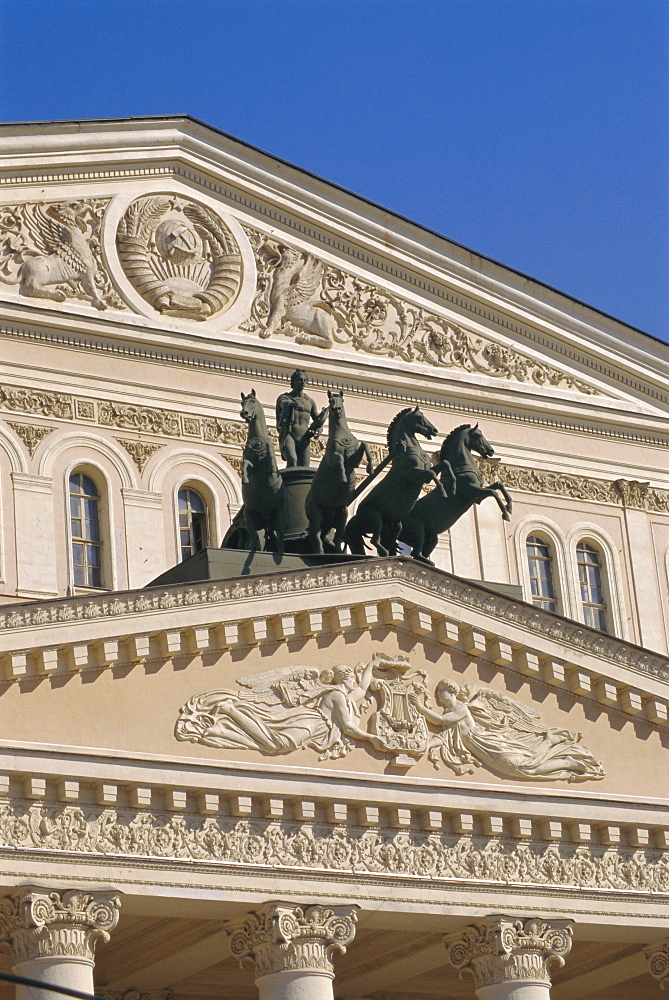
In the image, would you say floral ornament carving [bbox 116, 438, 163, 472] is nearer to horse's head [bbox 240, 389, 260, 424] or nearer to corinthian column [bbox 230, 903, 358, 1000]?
horse's head [bbox 240, 389, 260, 424]

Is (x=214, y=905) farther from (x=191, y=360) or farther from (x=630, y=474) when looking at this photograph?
(x=630, y=474)

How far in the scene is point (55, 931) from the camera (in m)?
23.2

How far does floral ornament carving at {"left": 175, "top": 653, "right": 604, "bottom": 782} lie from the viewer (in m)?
24.9

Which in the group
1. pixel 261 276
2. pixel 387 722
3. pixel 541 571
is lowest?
pixel 387 722

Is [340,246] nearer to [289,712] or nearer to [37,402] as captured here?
[37,402]


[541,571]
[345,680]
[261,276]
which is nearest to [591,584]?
[541,571]

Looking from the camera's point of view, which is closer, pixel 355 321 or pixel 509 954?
pixel 509 954

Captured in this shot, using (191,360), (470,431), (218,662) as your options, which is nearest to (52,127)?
(191,360)

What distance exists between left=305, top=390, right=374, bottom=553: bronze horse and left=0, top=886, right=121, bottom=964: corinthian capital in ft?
19.0

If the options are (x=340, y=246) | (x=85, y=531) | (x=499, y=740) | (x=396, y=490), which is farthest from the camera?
(x=340, y=246)

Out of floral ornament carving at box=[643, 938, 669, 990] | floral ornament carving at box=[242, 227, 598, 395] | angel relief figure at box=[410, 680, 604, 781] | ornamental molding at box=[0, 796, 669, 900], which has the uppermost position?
floral ornament carving at box=[242, 227, 598, 395]

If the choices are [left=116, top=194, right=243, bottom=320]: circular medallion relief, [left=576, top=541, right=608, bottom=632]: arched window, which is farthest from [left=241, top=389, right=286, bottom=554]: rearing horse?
[left=576, top=541, right=608, bottom=632]: arched window

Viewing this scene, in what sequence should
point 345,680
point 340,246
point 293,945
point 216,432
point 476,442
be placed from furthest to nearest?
point 340,246 < point 216,432 < point 476,442 < point 345,680 < point 293,945

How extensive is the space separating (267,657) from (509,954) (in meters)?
4.21
